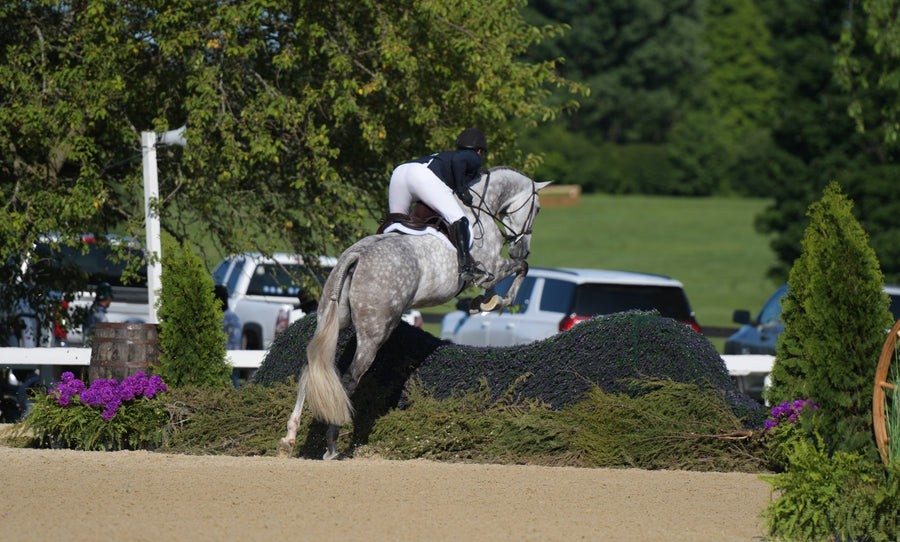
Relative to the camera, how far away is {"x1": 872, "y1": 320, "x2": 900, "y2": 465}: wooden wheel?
19.1ft

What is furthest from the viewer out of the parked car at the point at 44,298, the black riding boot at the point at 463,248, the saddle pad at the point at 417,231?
the parked car at the point at 44,298

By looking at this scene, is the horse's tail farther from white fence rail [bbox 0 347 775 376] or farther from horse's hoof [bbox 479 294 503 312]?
white fence rail [bbox 0 347 775 376]

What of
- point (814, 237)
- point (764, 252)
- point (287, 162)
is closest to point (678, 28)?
point (764, 252)

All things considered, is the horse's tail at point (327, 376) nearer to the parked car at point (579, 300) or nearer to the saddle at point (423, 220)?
the saddle at point (423, 220)

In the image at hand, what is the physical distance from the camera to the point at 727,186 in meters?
79.6

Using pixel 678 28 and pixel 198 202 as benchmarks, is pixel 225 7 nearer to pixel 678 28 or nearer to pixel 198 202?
pixel 198 202

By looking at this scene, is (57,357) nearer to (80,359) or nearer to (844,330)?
(80,359)

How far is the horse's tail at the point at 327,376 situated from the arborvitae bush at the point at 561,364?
3.44ft

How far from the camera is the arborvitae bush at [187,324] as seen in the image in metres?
9.59

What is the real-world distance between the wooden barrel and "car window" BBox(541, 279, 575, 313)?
5.92m

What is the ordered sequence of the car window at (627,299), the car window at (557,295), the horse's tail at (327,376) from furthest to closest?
the car window at (557,295) → the car window at (627,299) → the horse's tail at (327,376)

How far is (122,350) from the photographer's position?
968 cm

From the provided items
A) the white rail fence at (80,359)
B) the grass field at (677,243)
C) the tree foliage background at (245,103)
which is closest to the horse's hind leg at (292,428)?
the white rail fence at (80,359)

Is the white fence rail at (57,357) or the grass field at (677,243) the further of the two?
the grass field at (677,243)
